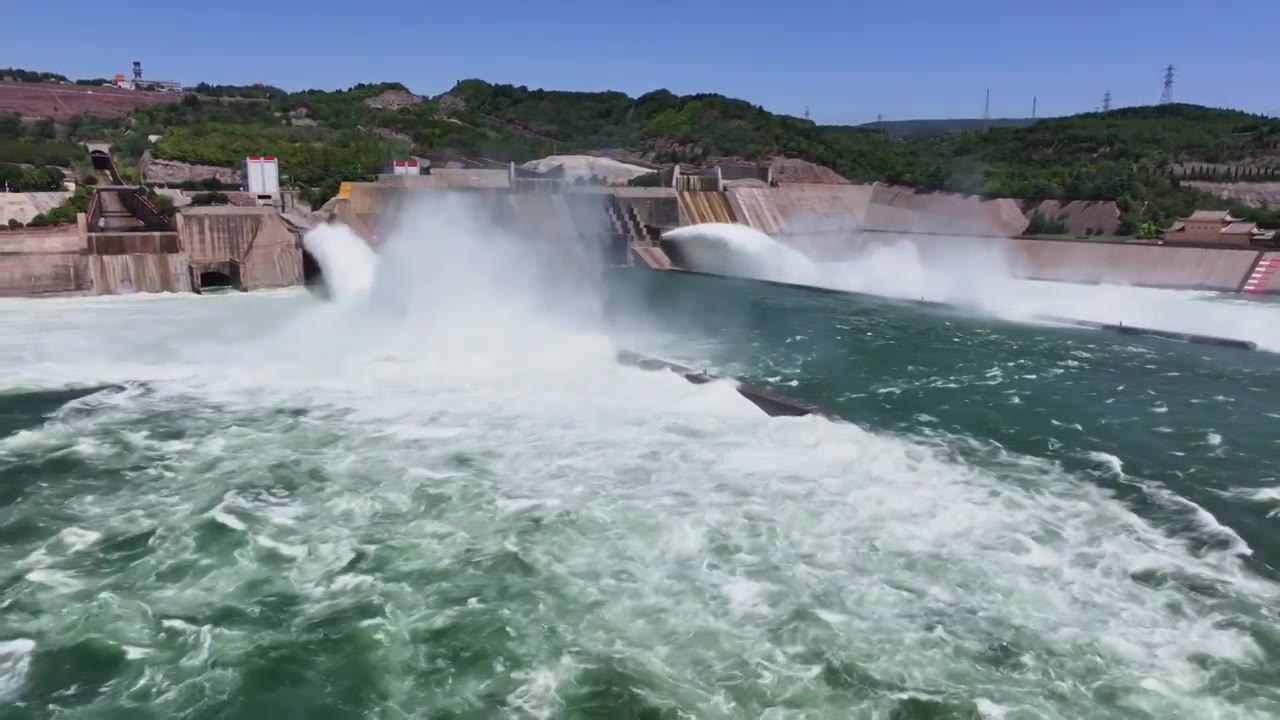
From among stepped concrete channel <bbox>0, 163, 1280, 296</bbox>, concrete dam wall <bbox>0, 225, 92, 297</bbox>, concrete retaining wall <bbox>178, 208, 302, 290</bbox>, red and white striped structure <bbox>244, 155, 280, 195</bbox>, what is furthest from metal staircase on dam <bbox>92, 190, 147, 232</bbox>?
red and white striped structure <bbox>244, 155, 280, 195</bbox>

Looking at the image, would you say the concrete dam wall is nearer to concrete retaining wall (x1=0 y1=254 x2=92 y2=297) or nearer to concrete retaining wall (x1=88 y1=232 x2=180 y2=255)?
concrete retaining wall (x1=0 y1=254 x2=92 y2=297)

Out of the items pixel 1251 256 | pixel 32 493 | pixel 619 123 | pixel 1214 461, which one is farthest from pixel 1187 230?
pixel 619 123

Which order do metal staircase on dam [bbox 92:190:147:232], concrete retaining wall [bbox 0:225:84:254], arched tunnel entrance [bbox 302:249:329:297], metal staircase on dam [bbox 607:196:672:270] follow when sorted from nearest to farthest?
concrete retaining wall [bbox 0:225:84:254], arched tunnel entrance [bbox 302:249:329:297], metal staircase on dam [bbox 92:190:147:232], metal staircase on dam [bbox 607:196:672:270]

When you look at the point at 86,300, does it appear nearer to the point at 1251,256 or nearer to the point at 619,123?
the point at 1251,256

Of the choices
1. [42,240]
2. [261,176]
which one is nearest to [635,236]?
[261,176]

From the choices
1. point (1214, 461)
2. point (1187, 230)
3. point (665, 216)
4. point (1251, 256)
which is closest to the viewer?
point (1214, 461)

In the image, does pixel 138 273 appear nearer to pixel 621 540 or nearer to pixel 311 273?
pixel 311 273
